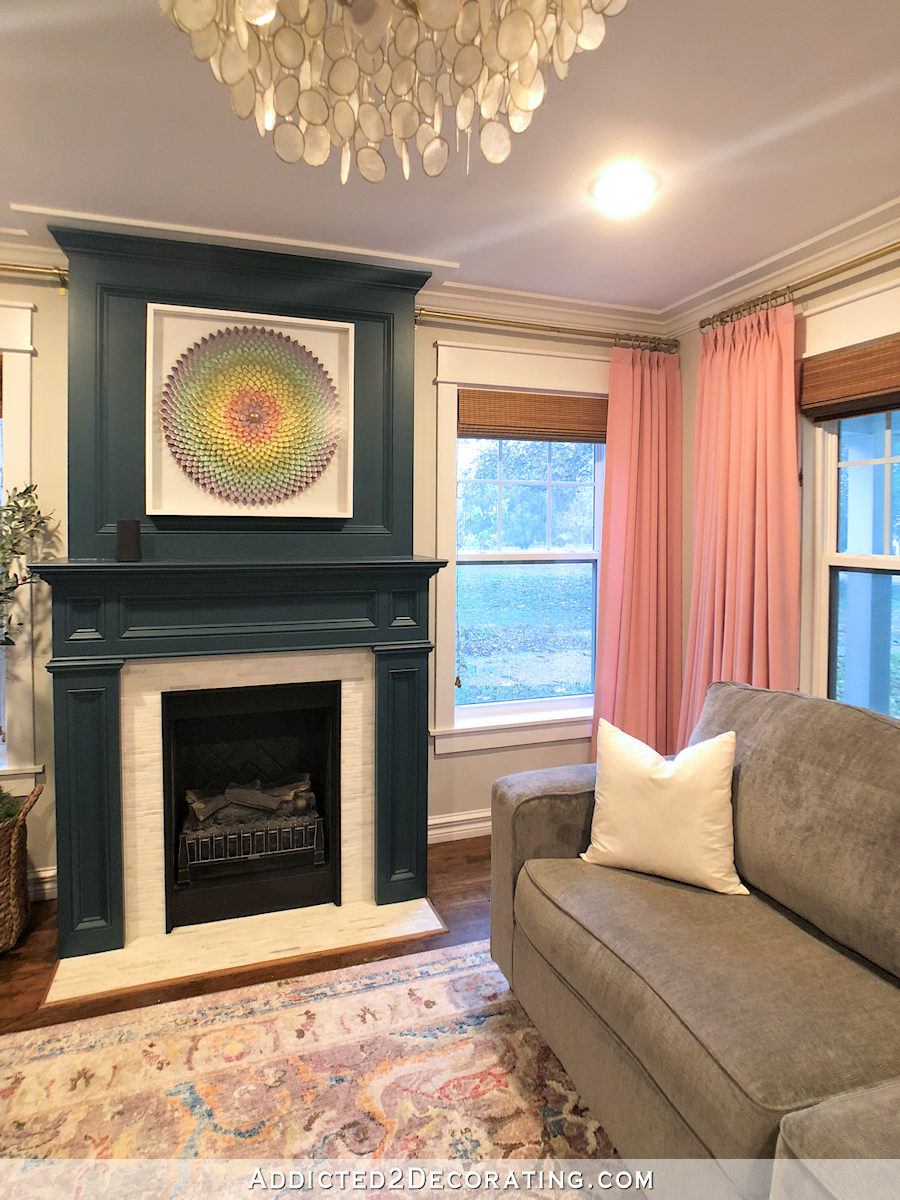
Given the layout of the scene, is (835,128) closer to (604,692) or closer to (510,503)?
(510,503)

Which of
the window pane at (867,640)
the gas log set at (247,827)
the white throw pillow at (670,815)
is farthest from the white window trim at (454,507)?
the white throw pillow at (670,815)

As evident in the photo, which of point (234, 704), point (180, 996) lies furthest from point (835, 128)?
point (180, 996)

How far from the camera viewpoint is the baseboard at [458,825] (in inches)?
135

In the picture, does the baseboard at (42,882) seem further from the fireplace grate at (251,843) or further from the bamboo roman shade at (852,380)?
the bamboo roman shade at (852,380)

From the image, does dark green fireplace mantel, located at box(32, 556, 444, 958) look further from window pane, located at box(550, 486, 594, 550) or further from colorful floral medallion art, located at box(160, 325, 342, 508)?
window pane, located at box(550, 486, 594, 550)

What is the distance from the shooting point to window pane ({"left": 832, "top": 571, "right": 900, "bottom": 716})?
2.73 m

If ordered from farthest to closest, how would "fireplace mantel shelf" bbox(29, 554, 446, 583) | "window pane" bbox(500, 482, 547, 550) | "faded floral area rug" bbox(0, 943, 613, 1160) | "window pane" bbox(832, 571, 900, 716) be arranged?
1. "window pane" bbox(500, 482, 547, 550)
2. "window pane" bbox(832, 571, 900, 716)
3. "fireplace mantel shelf" bbox(29, 554, 446, 583)
4. "faded floral area rug" bbox(0, 943, 613, 1160)

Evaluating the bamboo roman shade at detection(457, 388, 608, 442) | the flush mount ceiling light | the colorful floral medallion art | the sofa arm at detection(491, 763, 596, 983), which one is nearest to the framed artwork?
the colorful floral medallion art

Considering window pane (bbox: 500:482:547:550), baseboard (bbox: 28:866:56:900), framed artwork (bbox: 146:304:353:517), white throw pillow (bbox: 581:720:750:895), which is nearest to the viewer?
white throw pillow (bbox: 581:720:750:895)

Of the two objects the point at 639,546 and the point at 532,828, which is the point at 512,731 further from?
the point at 532,828

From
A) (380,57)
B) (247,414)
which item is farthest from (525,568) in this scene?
(380,57)

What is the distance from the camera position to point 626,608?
3.52 meters

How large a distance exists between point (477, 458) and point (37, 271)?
1919mm

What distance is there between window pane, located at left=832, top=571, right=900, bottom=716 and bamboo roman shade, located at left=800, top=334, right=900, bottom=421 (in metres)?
0.63
